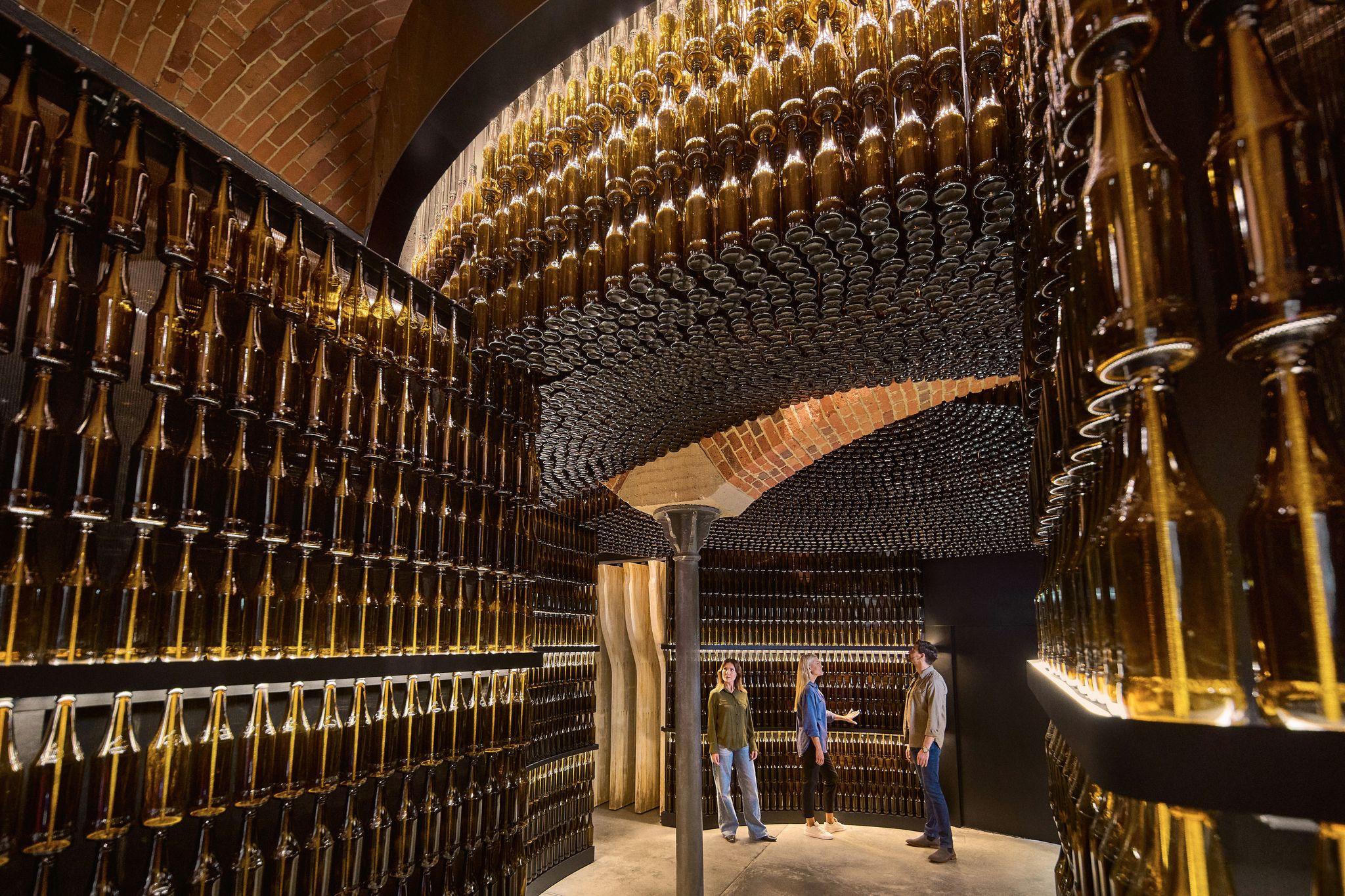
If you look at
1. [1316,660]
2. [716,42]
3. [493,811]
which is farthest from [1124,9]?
[493,811]

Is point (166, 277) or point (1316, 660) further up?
point (166, 277)

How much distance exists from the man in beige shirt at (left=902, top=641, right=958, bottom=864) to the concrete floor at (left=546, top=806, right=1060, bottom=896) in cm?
26

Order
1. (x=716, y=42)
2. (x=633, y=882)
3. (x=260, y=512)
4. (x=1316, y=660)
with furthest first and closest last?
(x=633, y=882), (x=716, y=42), (x=260, y=512), (x=1316, y=660)

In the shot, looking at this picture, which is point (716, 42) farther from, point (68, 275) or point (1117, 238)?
point (1117, 238)

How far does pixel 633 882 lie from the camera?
224 inches

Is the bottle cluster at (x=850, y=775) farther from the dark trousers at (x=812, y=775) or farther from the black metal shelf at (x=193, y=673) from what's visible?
the black metal shelf at (x=193, y=673)

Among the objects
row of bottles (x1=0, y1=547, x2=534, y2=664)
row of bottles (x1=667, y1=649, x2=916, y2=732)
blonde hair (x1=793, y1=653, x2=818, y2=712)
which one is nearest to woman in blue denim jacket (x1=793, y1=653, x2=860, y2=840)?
blonde hair (x1=793, y1=653, x2=818, y2=712)

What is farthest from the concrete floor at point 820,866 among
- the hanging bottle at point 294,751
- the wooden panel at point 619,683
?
the hanging bottle at point 294,751

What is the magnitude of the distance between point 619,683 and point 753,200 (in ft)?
23.3

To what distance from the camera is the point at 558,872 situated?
584cm

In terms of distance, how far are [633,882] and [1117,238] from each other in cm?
609

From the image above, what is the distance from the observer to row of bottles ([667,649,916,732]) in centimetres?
805

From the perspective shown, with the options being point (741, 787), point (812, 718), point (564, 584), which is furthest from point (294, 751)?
point (812, 718)

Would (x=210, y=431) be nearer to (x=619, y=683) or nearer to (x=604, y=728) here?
(x=619, y=683)
